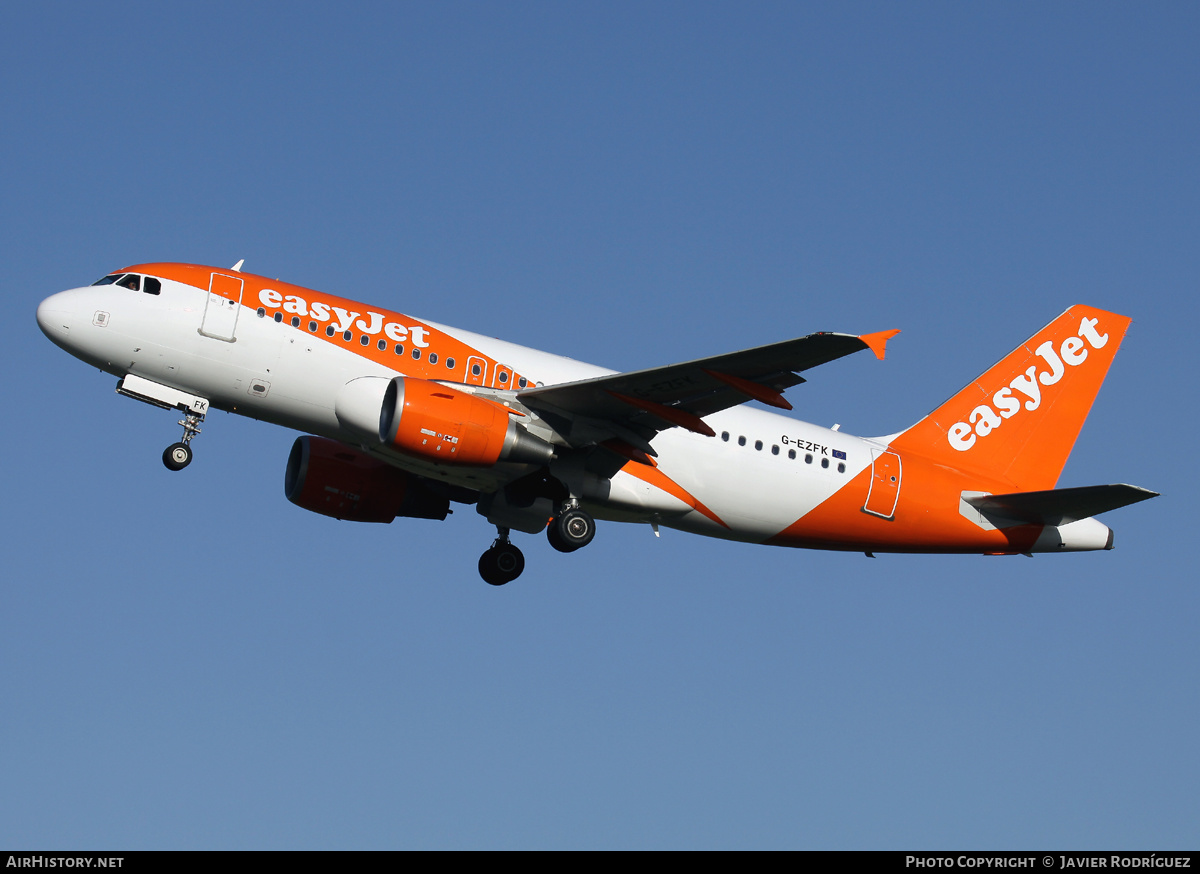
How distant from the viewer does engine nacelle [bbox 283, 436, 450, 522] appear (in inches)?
1170

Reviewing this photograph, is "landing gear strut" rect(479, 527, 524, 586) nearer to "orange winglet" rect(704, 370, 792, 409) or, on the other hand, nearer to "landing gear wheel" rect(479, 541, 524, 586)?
"landing gear wheel" rect(479, 541, 524, 586)

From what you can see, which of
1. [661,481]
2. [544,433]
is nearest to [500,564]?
[661,481]

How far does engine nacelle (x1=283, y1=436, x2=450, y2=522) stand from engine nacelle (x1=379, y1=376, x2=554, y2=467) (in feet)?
16.5

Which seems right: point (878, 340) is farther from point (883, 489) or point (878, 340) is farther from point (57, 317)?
point (57, 317)

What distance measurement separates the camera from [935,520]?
2980 cm

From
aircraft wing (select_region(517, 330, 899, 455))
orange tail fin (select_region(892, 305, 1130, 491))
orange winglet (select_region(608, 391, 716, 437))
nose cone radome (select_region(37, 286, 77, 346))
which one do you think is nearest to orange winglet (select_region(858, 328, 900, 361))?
aircraft wing (select_region(517, 330, 899, 455))

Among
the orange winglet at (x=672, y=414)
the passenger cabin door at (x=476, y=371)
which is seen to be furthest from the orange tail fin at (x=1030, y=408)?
the passenger cabin door at (x=476, y=371)

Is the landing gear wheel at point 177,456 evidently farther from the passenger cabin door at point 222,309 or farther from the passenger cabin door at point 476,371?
the passenger cabin door at point 476,371

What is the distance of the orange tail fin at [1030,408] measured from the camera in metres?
31.3

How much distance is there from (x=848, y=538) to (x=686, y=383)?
710 cm

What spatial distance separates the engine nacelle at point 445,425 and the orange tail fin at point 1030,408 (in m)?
10.7

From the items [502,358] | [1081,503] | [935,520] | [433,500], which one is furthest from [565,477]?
[1081,503]
